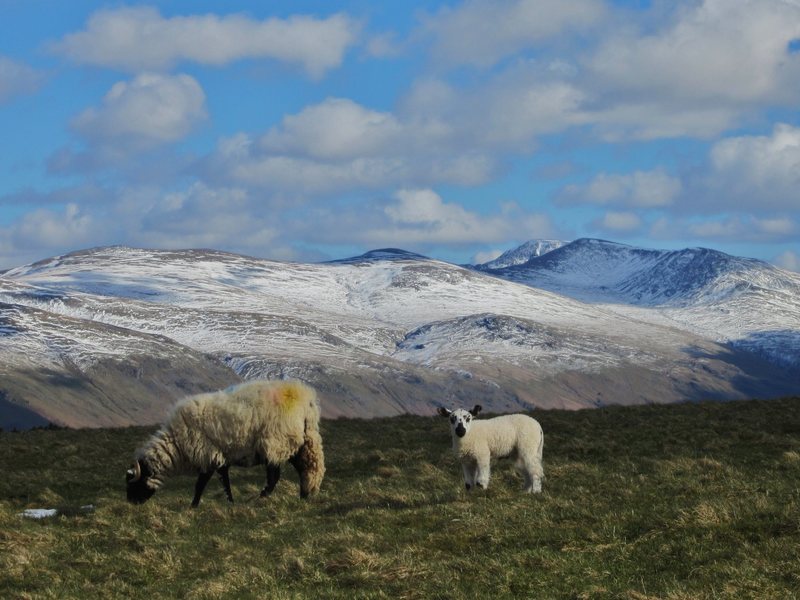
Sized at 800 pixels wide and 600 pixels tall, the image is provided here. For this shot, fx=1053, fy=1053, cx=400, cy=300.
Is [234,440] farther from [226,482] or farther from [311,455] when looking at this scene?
[311,455]

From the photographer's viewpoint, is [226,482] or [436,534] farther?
[226,482]

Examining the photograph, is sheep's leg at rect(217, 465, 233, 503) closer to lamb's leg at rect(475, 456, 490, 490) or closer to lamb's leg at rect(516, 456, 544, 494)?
lamb's leg at rect(475, 456, 490, 490)

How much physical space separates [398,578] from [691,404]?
3105cm

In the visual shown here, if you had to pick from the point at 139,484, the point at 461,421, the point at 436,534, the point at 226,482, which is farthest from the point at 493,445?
the point at 139,484

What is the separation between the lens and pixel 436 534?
50.5 feet

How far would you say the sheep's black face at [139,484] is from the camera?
2108 centimetres

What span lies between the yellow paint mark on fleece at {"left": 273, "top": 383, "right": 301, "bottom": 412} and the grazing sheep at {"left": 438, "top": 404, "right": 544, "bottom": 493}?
298 centimetres

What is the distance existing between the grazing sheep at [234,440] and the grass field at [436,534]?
2.10ft

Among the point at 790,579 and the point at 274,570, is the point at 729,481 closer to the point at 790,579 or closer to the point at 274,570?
the point at 790,579

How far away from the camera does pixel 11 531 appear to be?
1728 cm

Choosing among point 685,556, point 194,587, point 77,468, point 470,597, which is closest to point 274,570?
point 194,587

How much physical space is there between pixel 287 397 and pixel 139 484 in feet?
11.4

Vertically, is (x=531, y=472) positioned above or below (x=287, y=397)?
below

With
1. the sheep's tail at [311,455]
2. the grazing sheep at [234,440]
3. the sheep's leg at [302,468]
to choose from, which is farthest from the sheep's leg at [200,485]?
the sheep's tail at [311,455]
